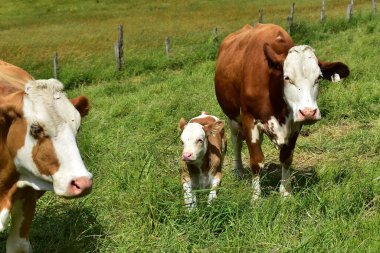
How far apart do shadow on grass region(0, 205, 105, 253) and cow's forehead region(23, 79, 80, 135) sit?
1347mm

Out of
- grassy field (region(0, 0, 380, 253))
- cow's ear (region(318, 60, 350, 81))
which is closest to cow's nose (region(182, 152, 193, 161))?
grassy field (region(0, 0, 380, 253))

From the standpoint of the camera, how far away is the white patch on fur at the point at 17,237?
3.78 m

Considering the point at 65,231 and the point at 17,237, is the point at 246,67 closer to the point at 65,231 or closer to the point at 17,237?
the point at 65,231

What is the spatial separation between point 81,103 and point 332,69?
250cm

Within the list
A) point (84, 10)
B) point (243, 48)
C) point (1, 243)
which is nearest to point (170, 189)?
point (1, 243)

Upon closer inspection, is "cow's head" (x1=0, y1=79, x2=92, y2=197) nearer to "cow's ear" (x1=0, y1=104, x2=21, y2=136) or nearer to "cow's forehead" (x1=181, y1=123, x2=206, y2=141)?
"cow's ear" (x1=0, y1=104, x2=21, y2=136)

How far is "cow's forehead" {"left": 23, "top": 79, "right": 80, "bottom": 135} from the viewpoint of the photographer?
309 centimetres

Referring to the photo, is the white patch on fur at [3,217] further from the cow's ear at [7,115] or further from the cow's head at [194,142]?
the cow's head at [194,142]

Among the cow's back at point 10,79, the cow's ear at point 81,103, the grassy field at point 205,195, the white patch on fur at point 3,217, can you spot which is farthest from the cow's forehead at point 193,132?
the white patch on fur at point 3,217

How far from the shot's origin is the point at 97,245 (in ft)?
13.4

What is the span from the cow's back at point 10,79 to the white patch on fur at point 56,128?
54cm

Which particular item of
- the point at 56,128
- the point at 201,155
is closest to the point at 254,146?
the point at 201,155

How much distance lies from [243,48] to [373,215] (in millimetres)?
2505

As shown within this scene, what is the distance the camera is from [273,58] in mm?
4707
